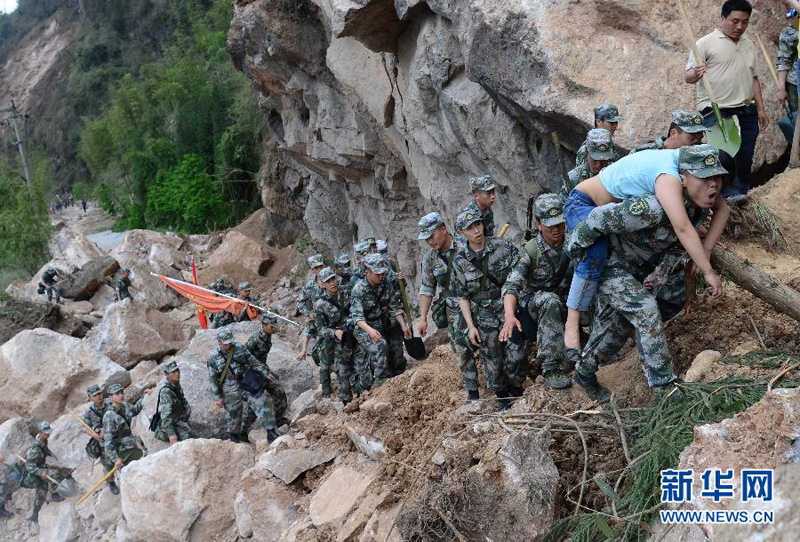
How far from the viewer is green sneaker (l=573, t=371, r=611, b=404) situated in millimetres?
4227

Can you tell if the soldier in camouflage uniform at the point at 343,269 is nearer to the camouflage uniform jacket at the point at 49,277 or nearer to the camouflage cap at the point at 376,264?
the camouflage cap at the point at 376,264

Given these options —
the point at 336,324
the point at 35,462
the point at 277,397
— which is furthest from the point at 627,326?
the point at 35,462

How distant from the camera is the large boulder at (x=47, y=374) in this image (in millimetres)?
12305

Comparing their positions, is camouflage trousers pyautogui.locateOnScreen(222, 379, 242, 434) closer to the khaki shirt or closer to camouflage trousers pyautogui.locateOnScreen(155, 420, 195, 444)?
camouflage trousers pyautogui.locateOnScreen(155, 420, 195, 444)

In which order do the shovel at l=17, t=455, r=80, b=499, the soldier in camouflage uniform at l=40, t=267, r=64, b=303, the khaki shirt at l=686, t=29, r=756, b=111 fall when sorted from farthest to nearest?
the soldier in camouflage uniform at l=40, t=267, r=64, b=303
the shovel at l=17, t=455, r=80, b=499
the khaki shirt at l=686, t=29, r=756, b=111

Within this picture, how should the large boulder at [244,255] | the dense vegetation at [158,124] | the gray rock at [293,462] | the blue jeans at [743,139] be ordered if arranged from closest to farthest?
the blue jeans at [743,139] → the gray rock at [293,462] → the large boulder at [244,255] → the dense vegetation at [158,124]

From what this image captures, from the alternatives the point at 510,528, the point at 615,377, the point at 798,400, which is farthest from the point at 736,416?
the point at 615,377

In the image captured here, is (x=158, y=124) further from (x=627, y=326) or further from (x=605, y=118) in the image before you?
(x=627, y=326)

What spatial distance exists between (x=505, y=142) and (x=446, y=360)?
2.60 meters

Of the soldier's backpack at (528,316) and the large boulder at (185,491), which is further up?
the soldier's backpack at (528,316)

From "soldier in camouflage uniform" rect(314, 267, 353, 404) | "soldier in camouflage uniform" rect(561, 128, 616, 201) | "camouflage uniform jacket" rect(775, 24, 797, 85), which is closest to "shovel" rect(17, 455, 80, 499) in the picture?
"soldier in camouflage uniform" rect(314, 267, 353, 404)

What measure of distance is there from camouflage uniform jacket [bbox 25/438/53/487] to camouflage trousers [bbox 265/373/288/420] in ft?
13.2

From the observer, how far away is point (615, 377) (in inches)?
181

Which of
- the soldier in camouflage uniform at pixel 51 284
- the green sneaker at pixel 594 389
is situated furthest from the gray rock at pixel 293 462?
the soldier in camouflage uniform at pixel 51 284
